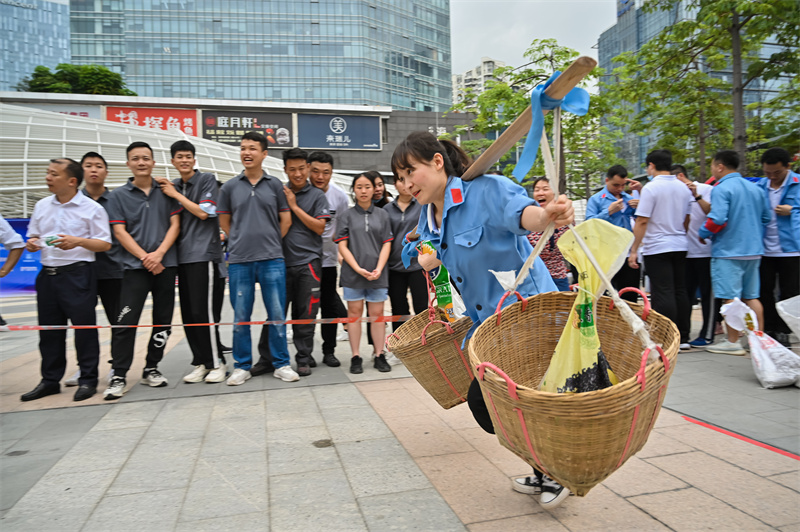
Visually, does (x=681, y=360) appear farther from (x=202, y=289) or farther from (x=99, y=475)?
(x=99, y=475)

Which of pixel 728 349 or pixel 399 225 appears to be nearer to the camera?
pixel 728 349

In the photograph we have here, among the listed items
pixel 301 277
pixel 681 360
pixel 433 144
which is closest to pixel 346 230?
pixel 301 277

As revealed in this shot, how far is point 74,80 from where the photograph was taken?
172ft

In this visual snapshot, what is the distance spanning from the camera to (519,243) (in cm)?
267

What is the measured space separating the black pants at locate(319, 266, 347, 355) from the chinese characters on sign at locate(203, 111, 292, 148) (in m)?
44.9

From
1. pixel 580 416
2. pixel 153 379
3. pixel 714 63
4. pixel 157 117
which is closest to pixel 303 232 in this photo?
pixel 153 379

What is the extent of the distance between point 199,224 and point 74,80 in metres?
58.3

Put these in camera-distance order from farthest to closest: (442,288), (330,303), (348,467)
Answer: (330,303)
(442,288)
(348,467)

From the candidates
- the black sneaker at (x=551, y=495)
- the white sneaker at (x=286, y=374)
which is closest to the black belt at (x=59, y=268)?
the white sneaker at (x=286, y=374)

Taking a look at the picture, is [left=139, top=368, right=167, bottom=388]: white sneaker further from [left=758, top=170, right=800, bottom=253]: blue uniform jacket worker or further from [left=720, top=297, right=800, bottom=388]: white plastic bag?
[left=758, top=170, right=800, bottom=253]: blue uniform jacket worker

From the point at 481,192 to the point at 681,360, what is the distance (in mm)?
4048

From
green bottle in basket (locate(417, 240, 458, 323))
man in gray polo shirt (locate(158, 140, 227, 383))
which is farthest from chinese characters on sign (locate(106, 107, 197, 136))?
green bottle in basket (locate(417, 240, 458, 323))

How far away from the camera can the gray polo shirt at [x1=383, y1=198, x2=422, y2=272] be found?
584 centimetres

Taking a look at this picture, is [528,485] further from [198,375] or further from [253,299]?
[198,375]
